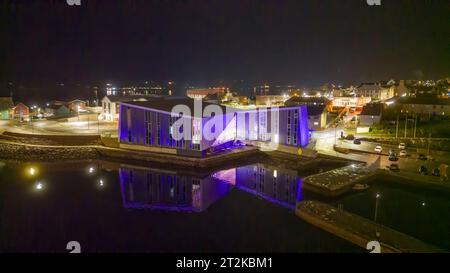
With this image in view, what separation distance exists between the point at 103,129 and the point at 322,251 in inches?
444

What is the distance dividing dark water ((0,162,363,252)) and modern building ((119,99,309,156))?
1.14 m

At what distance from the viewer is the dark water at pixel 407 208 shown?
18.3 ft

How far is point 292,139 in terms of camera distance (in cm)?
1086

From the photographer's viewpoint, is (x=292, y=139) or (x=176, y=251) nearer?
(x=176, y=251)

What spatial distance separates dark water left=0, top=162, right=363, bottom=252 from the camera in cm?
559

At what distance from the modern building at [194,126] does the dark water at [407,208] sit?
11.5 ft

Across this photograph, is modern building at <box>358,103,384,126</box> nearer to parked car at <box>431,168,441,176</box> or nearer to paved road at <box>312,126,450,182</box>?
→ paved road at <box>312,126,450,182</box>

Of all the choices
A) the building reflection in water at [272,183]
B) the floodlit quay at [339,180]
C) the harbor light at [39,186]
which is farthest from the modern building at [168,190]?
the floodlit quay at [339,180]

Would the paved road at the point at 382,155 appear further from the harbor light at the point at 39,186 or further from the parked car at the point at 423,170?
the harbor light at the point at 39,186

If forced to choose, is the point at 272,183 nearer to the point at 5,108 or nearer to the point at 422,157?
the point at 422,157

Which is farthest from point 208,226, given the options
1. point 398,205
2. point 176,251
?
point 398,205

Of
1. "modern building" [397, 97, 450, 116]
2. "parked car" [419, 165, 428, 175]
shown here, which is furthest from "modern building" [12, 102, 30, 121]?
"modern building" [397, 97, 450, 116]

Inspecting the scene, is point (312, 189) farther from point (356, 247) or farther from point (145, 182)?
point (145, 182)

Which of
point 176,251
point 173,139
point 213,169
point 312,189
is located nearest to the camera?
point 176,251
